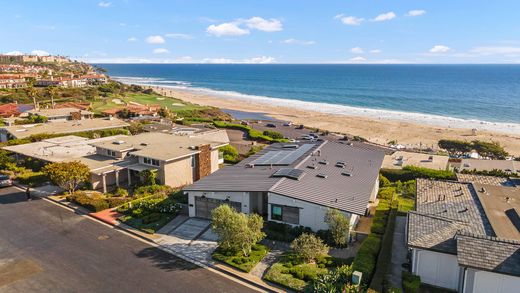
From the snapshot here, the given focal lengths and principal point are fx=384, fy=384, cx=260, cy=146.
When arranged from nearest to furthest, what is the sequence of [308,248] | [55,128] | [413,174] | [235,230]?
[308,248]
[235,230]
[413,174]
[55,128]

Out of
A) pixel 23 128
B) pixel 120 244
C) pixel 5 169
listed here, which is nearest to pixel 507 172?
pixel 120 244

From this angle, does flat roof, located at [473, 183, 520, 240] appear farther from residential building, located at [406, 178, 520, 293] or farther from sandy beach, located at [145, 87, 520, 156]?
sandy beach, located at [145, 87, 520, 156]

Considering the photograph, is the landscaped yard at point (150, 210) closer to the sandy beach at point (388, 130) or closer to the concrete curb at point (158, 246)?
the concrete curb at point (158, 246)

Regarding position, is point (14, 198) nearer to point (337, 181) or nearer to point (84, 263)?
point (84, 263)

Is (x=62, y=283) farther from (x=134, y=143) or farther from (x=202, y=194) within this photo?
(x=134, y=143)

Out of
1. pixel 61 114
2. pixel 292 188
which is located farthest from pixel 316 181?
pixel 61 114

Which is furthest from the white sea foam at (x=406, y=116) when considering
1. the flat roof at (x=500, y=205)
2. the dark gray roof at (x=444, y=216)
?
the dark gray roof at (x=444, y=216)

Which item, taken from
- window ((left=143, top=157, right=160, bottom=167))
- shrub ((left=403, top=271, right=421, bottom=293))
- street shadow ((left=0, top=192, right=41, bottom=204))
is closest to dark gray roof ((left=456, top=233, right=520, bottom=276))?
shrub ((left=403, top=271, right=421, bottom=293))
